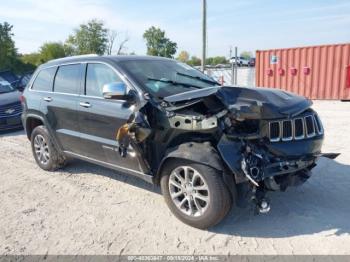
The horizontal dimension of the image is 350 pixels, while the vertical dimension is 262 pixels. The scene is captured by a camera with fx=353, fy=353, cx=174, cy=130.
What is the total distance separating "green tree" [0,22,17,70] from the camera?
36.8 metres

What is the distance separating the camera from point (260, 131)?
11.4 ft

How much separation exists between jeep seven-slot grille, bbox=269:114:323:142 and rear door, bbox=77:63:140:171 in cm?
160

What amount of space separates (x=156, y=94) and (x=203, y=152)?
0.97 m

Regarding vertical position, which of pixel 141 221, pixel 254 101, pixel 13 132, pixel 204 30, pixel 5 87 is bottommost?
pixel 13 132

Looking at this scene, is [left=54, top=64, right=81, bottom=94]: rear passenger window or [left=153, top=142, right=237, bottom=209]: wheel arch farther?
[left=54, top=64, right=81, bottom=94]: rear passenger window

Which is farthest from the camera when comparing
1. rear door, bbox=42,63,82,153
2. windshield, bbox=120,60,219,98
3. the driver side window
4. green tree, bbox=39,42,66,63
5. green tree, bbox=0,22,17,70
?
green tree, bbox=39,42,66,63

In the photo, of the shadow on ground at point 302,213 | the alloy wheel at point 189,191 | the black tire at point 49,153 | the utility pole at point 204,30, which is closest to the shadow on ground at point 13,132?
the black tire at point 49,153

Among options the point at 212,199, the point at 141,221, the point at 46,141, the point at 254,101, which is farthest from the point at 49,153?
the point at 254,101

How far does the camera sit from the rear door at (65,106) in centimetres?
498

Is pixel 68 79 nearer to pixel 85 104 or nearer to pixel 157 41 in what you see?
pixel 85 104

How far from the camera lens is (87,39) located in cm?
6619

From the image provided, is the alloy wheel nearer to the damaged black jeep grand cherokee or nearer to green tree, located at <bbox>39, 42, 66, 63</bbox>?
the damaged black jeep grand cherokee

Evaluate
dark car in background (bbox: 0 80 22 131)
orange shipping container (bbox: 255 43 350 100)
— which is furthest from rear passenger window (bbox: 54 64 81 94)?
orange shipping container (bbox: 255 43 350 100)

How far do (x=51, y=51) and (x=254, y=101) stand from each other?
63.6m
